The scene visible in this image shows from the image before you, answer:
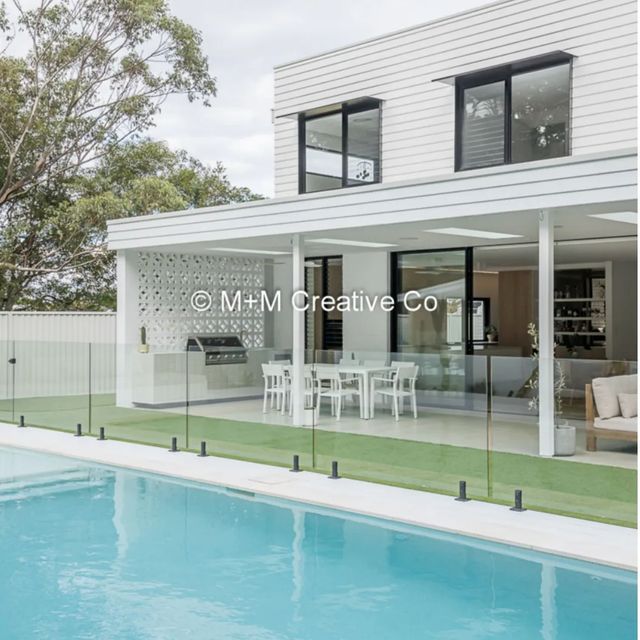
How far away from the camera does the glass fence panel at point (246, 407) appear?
10.0 metres

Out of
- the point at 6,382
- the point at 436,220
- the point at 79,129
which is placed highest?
the point at 79,129

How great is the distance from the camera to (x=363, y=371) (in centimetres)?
1087

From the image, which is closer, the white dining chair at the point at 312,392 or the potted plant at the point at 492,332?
the white dining chair at the point at 312,392

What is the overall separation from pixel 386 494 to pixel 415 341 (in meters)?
7.22

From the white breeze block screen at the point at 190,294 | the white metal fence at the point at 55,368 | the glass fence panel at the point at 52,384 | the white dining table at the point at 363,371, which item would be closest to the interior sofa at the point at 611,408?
the white dining table at the point at 363,371

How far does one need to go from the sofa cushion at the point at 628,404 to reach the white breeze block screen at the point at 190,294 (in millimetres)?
7979

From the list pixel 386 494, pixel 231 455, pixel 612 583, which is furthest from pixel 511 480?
pixel 231 455

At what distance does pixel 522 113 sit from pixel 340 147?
3732mm

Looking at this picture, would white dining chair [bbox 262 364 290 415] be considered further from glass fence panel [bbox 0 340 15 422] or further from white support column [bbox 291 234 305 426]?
glass fence panel [bbox 0 340 15 422]

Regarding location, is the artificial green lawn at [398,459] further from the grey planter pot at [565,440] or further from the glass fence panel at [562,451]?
the grey planter pot at [565,440]

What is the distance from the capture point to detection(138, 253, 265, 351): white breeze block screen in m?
15.3

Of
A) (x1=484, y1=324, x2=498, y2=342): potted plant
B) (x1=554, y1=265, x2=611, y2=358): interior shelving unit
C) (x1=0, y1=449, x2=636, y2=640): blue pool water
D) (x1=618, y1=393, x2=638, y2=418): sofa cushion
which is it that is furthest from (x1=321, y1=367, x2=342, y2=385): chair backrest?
(x1=484, y1=324, x2=498, y2=342): potted plant

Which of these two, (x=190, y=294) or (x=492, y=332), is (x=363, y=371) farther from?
(x=492, y=332)

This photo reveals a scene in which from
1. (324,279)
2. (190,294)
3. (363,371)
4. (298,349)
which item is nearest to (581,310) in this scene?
(324,279)
